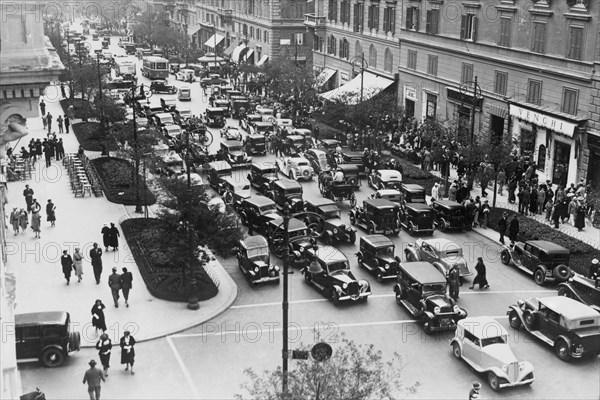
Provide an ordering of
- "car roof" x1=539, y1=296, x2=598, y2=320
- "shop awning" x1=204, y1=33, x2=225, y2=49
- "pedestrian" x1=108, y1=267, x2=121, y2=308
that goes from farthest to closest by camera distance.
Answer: "shop awning" x1=204, y1=33, x2=225, y2=49
"pedestrian" x1=108, y1=267, x2=121, y2=308
"car roof" x1=539, y1=296, x2=598, y2=320

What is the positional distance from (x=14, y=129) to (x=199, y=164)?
33.5m

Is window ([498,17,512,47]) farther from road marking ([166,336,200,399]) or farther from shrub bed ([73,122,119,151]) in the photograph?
road marking ([166,336,200,399])

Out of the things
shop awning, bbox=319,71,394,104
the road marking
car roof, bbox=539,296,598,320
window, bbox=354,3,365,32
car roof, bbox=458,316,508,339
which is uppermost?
window, bbox=354,3,365,32

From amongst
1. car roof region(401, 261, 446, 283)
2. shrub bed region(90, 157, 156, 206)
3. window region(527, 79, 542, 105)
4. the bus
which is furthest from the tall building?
the bus

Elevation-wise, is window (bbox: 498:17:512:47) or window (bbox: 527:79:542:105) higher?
window (bbox: 498:17:512:47)

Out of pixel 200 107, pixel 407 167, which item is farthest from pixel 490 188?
pixel 200 107

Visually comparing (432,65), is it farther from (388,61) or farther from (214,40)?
(214,40)

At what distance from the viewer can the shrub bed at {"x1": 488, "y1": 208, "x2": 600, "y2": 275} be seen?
33.9 m

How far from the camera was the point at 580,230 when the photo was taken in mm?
38156

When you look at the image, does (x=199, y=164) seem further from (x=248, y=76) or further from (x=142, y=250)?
(x=248, y=76)

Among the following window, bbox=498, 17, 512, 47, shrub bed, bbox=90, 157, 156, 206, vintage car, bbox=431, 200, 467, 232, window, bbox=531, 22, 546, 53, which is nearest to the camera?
vintage car, bbox=431, 200, 467, 232

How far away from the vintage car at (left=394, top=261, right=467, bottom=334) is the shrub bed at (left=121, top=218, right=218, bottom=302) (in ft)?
24.0

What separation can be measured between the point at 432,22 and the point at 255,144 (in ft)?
55.1

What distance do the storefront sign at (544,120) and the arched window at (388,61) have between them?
19400 mm
